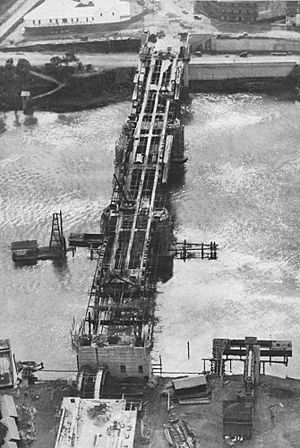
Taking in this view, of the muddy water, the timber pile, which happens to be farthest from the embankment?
the timber pile

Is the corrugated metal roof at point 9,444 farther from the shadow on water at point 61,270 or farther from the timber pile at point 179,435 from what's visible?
the shadow on water at point 61,270

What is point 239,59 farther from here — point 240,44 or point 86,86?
point 86,86

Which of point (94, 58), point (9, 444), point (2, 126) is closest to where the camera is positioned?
point (9, 444)

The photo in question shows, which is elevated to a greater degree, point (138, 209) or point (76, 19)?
point (76, 19)

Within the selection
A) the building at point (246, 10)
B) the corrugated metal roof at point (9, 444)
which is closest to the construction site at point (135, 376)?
the corrugated metal roof at point (9, 444)

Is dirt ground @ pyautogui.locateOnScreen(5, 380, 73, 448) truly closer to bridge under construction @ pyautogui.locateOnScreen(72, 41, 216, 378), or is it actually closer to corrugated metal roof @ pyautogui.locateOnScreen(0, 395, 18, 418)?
corrugated metal roof @ pyautogui.locateOnScreen(0, 395, 18, 418)

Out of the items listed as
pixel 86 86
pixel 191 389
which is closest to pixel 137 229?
pixel 191 389

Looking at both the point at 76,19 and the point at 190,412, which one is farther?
the point at 76,19
